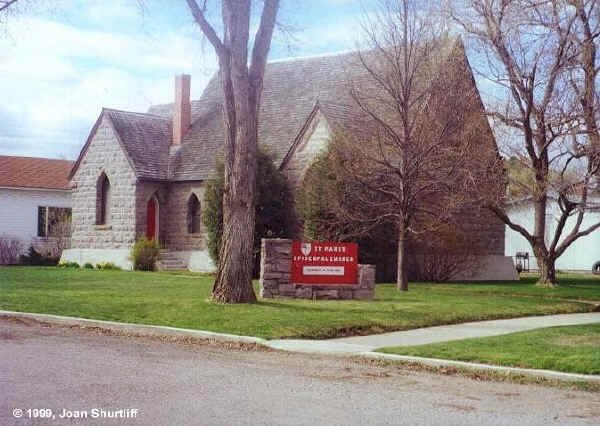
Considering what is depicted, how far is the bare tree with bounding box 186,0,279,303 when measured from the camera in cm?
1778

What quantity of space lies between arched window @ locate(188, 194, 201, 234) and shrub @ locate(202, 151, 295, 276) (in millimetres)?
4116

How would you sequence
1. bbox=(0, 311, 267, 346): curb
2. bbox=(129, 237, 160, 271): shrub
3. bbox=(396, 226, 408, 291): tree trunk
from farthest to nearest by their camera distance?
bbox=(129, 237, 160, 271): shrub, bbox=(396, 226, 408, 291): tree trunk, bbox=(0, 311, 267, 346): curb

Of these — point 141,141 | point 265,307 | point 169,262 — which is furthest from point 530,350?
point 141,141

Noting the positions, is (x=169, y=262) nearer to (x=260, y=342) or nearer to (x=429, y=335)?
(x=429, y=335)

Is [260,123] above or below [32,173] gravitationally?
above

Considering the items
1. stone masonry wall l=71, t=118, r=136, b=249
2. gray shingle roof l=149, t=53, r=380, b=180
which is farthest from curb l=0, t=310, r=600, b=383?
stone masonry wall l=71, t=118, r=136, b=249

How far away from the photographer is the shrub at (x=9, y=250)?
39.8m

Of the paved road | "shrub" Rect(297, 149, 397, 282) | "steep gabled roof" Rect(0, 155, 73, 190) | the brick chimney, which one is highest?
the brick chimney

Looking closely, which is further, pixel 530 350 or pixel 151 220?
pixel 151 220

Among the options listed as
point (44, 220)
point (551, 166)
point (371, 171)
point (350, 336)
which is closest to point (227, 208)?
point (350, 336)

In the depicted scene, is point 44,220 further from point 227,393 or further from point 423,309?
point 227,393

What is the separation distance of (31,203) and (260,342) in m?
31.5

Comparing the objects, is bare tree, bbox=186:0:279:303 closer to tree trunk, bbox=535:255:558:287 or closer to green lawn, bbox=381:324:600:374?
green lawn, bbox=381:324:600:374

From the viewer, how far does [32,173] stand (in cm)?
4353
